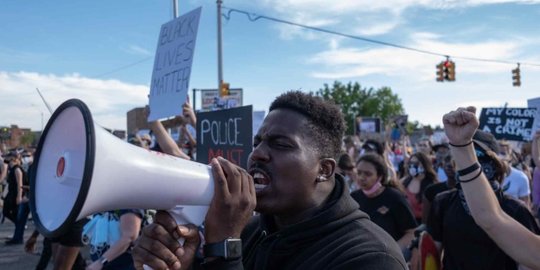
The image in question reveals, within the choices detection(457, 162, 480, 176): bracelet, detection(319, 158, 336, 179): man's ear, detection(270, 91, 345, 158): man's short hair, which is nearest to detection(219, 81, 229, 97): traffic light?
detection(457, 162, 480, 176): bracelet

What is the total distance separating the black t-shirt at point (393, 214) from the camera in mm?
4434

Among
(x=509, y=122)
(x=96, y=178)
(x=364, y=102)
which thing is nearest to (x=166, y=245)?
(x=96, y=178)

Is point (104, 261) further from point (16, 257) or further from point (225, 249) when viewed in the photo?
point (16, 257)

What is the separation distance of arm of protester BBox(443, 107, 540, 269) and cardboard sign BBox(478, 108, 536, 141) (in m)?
5.93

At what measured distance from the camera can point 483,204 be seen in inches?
86.2

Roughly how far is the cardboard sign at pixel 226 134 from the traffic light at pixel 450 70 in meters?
16.6

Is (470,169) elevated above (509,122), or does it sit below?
below

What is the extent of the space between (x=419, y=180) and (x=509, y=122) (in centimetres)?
249

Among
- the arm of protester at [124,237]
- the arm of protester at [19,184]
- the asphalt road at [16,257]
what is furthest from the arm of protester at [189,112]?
the arm of protester at [19,184]

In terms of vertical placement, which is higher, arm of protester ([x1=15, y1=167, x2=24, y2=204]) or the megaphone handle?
the megaphone handle

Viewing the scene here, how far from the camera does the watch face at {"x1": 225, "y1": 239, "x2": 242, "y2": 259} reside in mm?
1473

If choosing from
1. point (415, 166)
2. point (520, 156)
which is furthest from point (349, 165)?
point (520, 156)

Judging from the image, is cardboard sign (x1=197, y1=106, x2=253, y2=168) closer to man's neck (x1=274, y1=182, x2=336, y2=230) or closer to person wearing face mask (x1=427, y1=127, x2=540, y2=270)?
person wearing face mask (x1=427, y1=127, x2=540, y2=270)

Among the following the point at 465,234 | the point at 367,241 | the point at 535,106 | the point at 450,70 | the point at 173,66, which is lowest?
the point at 465,234
